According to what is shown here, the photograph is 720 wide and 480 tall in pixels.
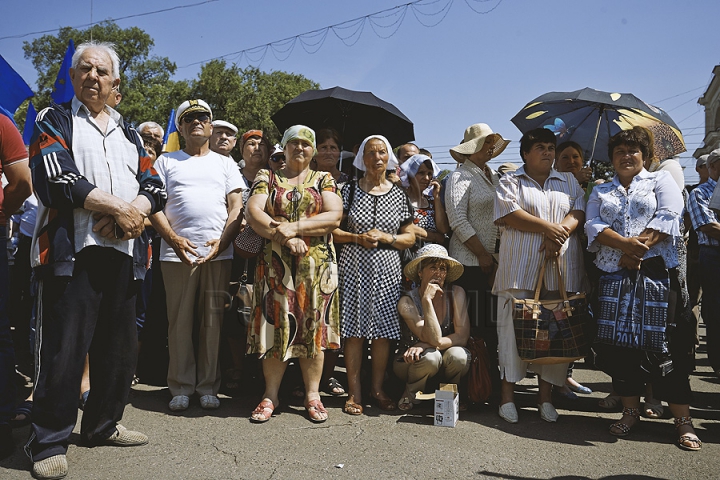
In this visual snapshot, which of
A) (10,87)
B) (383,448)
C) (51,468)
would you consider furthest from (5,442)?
(10,87)

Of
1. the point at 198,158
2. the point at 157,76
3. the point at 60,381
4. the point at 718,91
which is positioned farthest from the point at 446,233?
the point at 718,91

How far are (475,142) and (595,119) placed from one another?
55.5 inches

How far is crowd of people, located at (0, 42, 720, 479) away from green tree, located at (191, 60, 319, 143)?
19.3 m

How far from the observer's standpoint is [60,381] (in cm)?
346

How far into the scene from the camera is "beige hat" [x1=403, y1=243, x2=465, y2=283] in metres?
4.93

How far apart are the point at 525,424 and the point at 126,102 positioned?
2467 centimetres

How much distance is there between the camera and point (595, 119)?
5918mm

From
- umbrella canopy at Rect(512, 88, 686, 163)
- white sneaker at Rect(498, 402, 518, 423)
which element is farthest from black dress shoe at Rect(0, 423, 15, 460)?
umbrella canopy at Rect(512, 88, 686, 163)

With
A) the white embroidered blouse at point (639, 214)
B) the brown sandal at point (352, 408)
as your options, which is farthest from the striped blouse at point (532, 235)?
the brown sandal at point (352, 408)

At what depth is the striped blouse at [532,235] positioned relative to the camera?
4734mm

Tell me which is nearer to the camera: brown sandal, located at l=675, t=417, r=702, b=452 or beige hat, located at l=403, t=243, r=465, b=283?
brown sandal, located at l=675, t=417, r=702, b=452

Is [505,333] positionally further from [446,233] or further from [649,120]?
[649,120]

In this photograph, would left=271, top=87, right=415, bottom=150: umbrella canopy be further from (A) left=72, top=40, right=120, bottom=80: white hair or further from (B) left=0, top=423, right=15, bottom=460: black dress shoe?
(B) left=0, top=423, right=15, bottom=460: black dress shoe

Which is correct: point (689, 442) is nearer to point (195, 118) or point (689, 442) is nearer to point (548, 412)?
point (548, 412)
